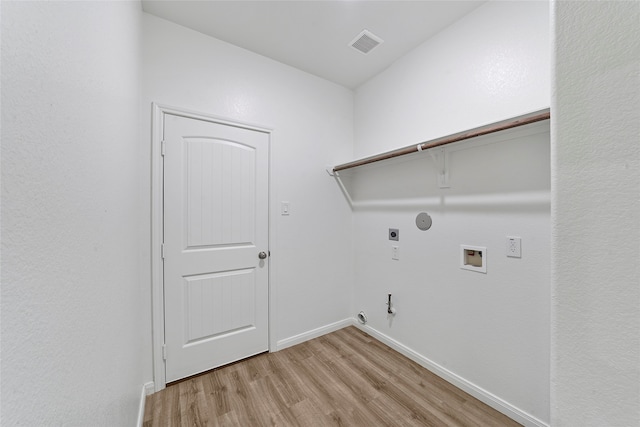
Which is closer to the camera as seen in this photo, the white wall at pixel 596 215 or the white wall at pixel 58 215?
the white wall at pixel 58 215

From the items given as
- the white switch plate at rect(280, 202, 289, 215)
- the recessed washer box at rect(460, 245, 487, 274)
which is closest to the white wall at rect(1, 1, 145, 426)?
the white switch plate at rect(280, 202, 289, 215)

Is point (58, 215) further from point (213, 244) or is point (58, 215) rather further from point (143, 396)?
point (143, 396)

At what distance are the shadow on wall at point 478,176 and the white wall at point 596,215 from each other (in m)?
1.01

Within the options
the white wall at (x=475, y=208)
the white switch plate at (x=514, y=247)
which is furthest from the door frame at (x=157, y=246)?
the white switch plate at (x=514, y=247)

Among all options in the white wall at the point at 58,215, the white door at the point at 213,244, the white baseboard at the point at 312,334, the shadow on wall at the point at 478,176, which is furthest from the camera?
the white baseboard at the point at 312,334

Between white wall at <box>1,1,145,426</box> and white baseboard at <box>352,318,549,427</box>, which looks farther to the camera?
white baseboard at <box>352,318,549,427</box>

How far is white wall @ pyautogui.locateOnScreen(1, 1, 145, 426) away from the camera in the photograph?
289mm

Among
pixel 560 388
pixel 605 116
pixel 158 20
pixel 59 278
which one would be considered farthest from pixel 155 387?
pixel 158 20

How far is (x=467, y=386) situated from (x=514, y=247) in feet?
3.32

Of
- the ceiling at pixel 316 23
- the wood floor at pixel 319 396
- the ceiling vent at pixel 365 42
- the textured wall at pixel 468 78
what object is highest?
the ceiling at pixel 316 23

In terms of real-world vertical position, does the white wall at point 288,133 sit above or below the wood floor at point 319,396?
above

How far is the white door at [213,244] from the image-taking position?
1723 millimetres

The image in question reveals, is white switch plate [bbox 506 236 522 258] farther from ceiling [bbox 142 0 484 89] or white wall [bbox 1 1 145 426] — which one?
white wall [bbox 1 1 145 426]

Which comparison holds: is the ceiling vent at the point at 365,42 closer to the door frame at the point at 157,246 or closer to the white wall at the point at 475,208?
the white wall at the point at 475,208
